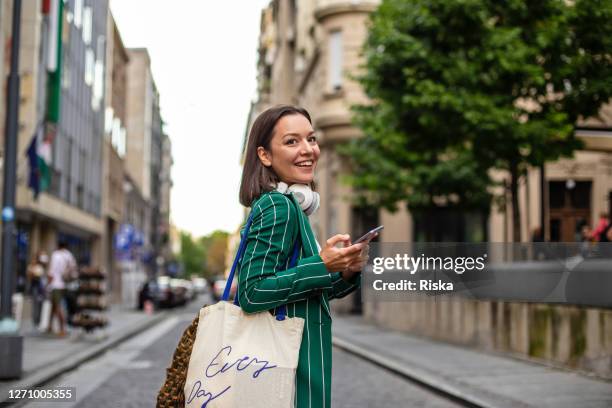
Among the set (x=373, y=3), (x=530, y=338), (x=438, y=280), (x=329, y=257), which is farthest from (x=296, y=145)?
(x=373, y=3)

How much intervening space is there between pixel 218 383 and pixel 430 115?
46.9 ft

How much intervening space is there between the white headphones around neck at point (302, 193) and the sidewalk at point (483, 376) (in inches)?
257

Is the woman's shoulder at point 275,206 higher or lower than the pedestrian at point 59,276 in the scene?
higher

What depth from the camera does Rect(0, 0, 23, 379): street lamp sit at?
10445mm

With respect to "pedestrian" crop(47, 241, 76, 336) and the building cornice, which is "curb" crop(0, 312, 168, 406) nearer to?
"pedestrian" crop(47, 241, 76, 336)

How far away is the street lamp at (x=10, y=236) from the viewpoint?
Answer: 1045 cm

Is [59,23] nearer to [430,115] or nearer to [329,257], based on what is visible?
[430,115]

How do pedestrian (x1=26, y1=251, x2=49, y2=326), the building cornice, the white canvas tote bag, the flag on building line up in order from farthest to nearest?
the building cornice → pedestrian (x1=26, y1=251, x2=49, y2=326) → the flag on building → the white canvas tote bag

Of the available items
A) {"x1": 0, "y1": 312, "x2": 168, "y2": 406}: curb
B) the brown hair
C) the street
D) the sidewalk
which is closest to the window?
{"x1": 0, "y1": 312, "x2": 168, "y2": 406}: curb

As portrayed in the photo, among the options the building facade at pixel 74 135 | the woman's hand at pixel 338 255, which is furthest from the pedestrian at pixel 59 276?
the woman's hand at pixel 338 255

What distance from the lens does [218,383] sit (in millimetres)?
2691

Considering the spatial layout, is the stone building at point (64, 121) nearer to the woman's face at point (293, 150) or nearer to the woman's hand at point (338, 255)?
the woman's face at point (293, 150)

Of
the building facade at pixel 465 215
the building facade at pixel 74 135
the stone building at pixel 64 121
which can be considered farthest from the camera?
the stone building at pixel 64 121

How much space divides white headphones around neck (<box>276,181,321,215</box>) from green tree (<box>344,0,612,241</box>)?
12382 millimetres
